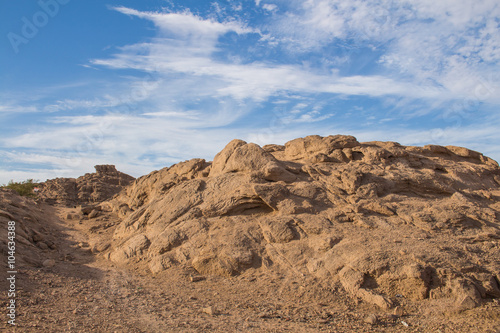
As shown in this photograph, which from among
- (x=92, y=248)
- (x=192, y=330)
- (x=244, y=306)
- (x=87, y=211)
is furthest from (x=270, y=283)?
(x=87, y=211)

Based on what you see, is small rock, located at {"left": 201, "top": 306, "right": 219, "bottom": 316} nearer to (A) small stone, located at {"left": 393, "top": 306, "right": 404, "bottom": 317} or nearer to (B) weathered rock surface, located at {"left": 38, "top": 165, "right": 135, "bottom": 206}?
(A) small stone, located at {"left": 393, "top": 306, "right": 404, "bottom": 317}

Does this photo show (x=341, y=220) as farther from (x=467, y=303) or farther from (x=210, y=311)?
(x=210, y=311)

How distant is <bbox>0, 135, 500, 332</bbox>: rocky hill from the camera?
307 inches

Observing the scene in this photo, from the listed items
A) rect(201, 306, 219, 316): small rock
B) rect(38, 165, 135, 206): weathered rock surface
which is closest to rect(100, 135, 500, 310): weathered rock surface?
rect(201, 306, 219, 316): small rock

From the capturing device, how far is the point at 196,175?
1271 centimetres

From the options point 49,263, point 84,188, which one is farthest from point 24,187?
point 49,263

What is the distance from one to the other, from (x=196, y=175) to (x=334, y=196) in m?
5.00

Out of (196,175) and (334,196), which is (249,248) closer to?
(334,196)

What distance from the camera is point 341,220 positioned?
380 inches

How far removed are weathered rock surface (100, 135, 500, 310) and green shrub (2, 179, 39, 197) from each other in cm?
1128

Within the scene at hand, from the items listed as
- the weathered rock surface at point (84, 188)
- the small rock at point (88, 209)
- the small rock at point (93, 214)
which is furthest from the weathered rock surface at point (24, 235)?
the weathered rock surface at point (84, 188)

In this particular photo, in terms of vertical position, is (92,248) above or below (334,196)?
below

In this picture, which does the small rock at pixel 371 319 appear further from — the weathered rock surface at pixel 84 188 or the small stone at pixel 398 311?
the weathered rock surface at pixel 84 188

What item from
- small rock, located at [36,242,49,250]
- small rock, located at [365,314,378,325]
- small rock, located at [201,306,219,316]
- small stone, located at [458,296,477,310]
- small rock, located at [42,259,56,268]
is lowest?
small rock, located at [365,314,378,325]
